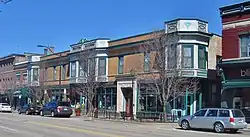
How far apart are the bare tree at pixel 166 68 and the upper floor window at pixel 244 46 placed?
5070 millimetres

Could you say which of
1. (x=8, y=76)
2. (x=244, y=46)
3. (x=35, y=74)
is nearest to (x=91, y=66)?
(x=244, y=46)

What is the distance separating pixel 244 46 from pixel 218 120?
31.5 ft

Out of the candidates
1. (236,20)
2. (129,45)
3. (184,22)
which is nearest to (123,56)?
(129,45)

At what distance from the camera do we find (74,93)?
49969 millimetres

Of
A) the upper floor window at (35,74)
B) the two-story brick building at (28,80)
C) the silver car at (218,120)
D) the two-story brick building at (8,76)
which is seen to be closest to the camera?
the silver car at (218,120)

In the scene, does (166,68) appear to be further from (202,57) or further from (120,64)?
(120,64)

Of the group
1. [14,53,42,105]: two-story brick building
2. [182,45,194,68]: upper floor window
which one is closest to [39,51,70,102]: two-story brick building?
[14,53,42,105]: two-story brick building

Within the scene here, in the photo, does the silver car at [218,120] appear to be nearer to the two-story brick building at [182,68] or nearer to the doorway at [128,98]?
the two-story brick building at [182,68]

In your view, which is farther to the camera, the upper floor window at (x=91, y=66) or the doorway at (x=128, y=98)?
the upper floor window at (x=91, y=66)

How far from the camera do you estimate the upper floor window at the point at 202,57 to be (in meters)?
36.1

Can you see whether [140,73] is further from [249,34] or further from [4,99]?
[4,99]

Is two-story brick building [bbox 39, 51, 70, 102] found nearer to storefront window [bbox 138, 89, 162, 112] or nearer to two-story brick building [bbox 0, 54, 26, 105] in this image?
two-story brick building [bbox 0, 54, 26, 105]

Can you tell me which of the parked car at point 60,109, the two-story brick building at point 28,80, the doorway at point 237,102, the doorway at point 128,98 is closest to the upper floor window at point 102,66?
the doorway at point 128,98

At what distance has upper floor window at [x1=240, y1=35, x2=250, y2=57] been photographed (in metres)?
31.5
